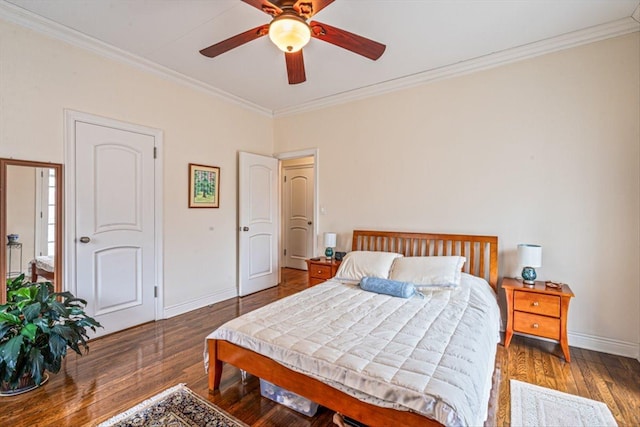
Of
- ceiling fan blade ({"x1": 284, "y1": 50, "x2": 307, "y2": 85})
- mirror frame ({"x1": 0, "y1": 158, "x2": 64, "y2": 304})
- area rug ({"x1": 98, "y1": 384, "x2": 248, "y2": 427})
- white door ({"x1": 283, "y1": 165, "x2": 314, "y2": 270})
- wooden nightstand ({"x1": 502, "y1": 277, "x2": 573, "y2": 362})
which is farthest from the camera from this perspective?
white door ({"x1": 283, "y1": 165, "x2": 314, "y2": 270})

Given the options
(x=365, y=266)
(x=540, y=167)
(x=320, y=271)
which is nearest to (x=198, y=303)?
(x=320, y=271)

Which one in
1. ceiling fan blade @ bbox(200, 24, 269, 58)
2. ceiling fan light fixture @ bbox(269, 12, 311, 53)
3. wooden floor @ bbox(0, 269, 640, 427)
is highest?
ceiling fan blade @ bbox(200, 24, 269, 58)

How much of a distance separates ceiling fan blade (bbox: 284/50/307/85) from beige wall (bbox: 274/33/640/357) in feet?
5.17

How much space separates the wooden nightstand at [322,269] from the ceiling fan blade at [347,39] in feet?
7.77

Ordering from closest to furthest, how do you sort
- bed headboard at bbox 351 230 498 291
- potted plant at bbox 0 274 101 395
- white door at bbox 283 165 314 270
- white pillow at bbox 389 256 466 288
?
1. potted plant at bbox 0 274 101 395
2. white pillow at bbox 389 256 466 288
3. bed headboard at bbox 351 230 498 291
4. white door at bbox 283 165 314 270

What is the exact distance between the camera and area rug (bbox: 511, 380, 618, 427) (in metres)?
1.74

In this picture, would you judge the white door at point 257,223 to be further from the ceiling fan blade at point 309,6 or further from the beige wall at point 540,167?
the ceiling fan blade at point 309,6

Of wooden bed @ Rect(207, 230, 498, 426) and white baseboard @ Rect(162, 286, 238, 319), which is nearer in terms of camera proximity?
wooden bed @ Rect(207, 230, 498, 426)

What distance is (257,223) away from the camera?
14.6ft

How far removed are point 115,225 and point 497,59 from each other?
164 inches

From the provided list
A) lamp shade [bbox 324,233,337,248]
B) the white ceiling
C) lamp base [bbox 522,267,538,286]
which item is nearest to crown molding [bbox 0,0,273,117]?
the white ceiling

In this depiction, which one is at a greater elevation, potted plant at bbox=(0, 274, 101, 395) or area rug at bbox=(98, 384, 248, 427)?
potted plant at bbox=(0, 274, 101, 395)

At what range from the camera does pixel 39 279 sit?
2.52 meters

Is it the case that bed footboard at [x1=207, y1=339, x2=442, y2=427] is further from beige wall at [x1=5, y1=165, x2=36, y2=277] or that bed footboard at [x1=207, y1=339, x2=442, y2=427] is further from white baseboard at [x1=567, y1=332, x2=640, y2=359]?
white baseboard at [x1=567, y1=332, x2=640, y2=359]
